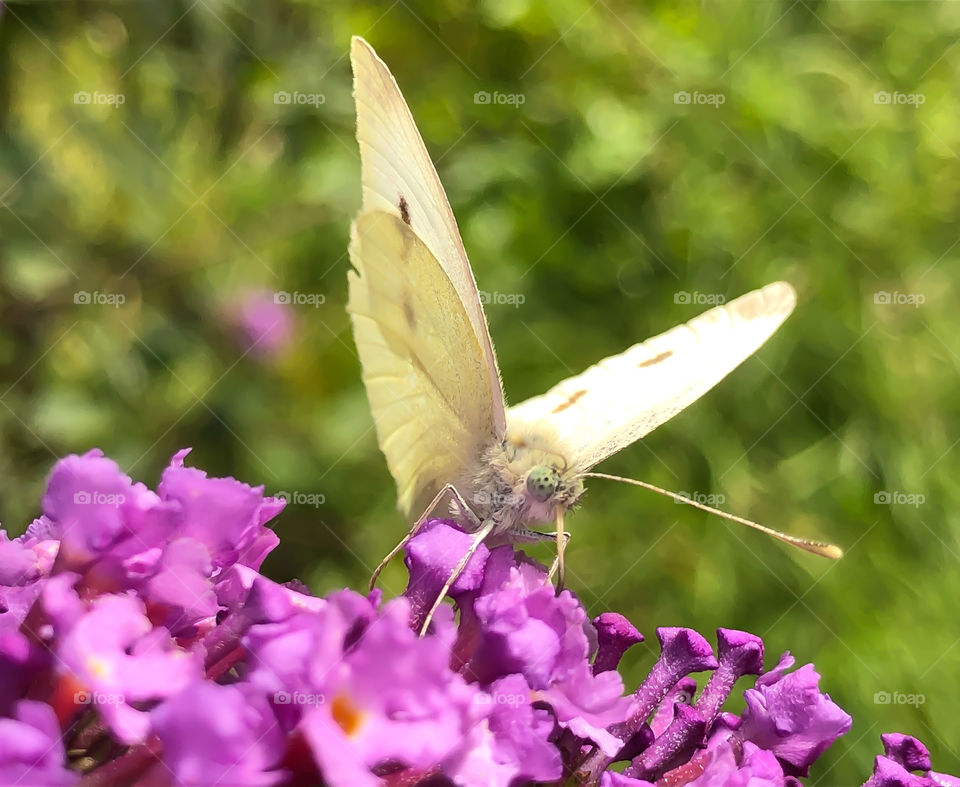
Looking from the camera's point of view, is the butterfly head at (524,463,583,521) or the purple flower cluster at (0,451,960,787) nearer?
the purple flower cluster at (0,451,960,787)

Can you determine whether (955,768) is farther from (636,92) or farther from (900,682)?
(636,92)

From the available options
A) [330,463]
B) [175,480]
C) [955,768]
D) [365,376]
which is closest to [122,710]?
[175,480]
